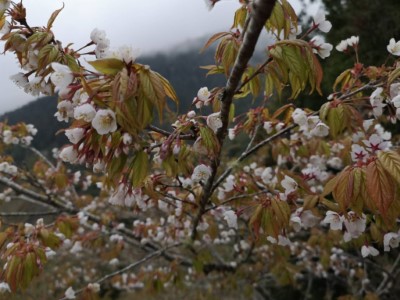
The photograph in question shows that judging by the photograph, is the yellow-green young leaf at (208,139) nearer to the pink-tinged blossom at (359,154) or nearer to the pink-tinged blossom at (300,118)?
the pink-tinged blossom at (359,154)

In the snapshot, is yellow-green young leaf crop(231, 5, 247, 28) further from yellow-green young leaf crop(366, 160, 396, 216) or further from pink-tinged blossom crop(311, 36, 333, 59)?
yellow-green young leaf crop(366, 160, 396, 216)

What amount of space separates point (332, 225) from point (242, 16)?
0.94 m

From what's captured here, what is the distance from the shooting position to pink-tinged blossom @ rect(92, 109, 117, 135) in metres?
0.92

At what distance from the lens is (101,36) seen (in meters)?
1.25

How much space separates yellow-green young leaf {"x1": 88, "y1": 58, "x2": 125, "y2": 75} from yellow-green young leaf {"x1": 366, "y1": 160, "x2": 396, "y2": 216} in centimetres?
78

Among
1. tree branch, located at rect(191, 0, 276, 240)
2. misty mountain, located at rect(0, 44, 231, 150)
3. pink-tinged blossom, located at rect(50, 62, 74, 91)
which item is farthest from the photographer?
misty mountain, located at rect(0, 44, 231, 150)

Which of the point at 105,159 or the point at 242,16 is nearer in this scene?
the point at 105,159

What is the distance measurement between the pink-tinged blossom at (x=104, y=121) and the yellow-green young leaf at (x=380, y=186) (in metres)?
0.75

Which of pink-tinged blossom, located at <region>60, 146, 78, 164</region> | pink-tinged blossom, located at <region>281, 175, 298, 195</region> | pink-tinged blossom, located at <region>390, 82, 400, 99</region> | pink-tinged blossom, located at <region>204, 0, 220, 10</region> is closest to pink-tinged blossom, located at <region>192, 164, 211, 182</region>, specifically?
pink-tinged blossom, located at <region>281, 175, 298, 195</region>

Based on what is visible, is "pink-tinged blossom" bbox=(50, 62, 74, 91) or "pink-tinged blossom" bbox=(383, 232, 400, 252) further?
"pink-tinged blossom" bbox=(383, 232, 400, 252)

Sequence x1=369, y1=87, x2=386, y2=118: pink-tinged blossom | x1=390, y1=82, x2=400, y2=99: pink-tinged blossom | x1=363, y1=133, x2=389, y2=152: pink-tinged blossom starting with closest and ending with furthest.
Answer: x1=363, y1=133, x2=389, y2=152: pink-tinged blossom, x1=390, y1=82, x2=400, y2=99: pink-tinged blossom, x1=369, y1=87, x2=386, y2=118: pink-tinged blossom

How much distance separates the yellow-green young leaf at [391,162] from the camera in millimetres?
957

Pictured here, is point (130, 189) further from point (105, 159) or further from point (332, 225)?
point (332, 225)

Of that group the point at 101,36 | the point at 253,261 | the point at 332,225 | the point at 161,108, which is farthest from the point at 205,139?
the point at 253,261
